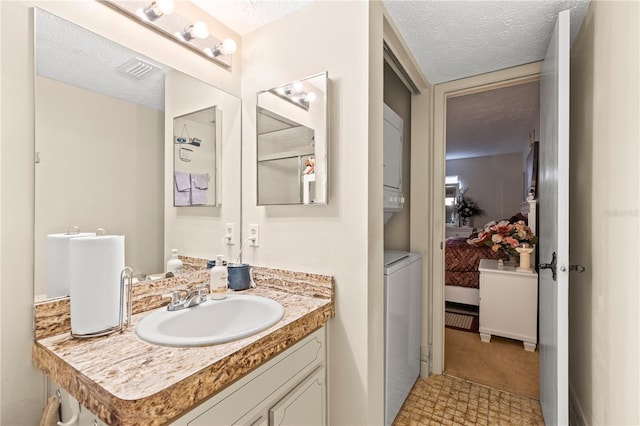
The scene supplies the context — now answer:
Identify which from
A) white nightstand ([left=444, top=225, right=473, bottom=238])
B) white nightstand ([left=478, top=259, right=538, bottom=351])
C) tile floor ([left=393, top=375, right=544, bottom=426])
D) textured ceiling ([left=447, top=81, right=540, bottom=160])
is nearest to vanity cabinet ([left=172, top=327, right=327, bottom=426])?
tile floor ([left=393, top=375, right=544, bottom=426])

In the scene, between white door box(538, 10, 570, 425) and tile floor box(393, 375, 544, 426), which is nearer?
white door box(538, 10, 570, 425)

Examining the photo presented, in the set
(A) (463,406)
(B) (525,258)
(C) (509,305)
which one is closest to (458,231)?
(B) (525,258)

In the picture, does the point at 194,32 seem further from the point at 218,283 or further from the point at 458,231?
the point at 458,231

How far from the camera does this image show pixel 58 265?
3.18ft

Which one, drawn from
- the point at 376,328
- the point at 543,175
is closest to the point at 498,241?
the point at 543,175

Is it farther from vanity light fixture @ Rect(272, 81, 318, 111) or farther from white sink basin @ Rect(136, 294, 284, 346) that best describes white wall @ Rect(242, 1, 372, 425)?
white sink basin @ Rect(136, 294, 284, 346)

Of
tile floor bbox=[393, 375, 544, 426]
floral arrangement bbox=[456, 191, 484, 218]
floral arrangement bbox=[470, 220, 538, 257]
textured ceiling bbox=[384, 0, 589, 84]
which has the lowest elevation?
tile floor bbox=[393, 375, 544, 426]

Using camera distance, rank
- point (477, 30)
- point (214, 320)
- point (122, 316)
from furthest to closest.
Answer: point (477, 30) → point (214, 320) → point (122, 316)

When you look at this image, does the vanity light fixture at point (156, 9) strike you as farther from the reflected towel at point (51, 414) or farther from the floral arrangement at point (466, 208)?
the floral arrangement at point (466, 208)

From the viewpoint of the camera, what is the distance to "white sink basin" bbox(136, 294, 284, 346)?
0.96 meters

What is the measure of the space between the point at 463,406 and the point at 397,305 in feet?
2.78

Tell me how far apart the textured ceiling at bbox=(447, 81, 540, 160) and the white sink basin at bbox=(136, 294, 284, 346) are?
2.97m

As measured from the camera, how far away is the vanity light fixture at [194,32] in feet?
4.47

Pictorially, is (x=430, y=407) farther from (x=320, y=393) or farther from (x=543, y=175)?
(x=543, y=175)
